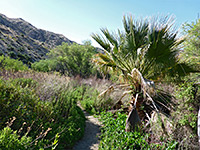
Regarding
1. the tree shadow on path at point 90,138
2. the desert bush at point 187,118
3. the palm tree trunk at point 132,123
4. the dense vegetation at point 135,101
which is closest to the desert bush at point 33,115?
the dense vegetation at point 135,101

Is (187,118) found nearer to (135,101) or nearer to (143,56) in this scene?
(135,101)

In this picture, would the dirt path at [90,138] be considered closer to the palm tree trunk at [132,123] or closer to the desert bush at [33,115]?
the desert bush at [33,115]

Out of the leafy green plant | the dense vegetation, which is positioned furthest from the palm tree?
the leafy green plant

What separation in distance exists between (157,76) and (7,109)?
4476mm

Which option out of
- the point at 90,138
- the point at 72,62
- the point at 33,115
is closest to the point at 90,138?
the point at 90,138

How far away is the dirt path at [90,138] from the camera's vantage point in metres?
3.98

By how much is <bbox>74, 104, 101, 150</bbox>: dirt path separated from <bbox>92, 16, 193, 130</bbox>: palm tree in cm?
117

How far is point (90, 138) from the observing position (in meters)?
4.55

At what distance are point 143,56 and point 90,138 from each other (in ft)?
10.5

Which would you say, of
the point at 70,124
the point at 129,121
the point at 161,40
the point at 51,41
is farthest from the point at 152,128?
the point at 51,41

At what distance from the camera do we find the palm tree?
4255 millimetres

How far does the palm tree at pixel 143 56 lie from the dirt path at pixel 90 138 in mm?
1169

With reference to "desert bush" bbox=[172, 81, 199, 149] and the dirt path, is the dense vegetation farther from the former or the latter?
the dirt path

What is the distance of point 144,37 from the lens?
4.96 meters
